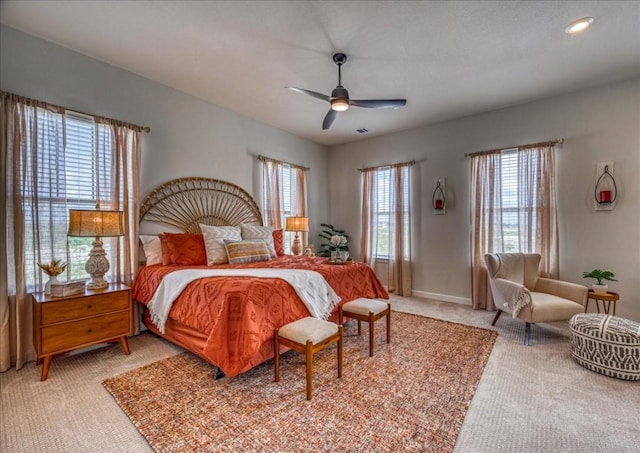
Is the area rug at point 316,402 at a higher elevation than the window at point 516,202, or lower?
lower

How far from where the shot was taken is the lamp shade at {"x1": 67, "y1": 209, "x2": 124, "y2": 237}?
2.48 metres

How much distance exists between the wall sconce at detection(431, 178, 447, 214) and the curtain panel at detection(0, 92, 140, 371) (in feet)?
15.0

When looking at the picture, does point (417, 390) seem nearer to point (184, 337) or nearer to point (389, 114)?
point (184, 337)

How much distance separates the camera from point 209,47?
2.76m

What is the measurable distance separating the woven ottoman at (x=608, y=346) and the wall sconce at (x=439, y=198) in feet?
7.95

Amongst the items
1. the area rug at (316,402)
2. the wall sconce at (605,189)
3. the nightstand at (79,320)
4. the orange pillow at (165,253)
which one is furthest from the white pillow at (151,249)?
the wall sconce at (605,189)

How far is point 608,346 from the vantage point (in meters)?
2.35

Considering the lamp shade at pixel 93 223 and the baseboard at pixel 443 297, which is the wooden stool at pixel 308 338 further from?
the baseboard at pixel 443 297

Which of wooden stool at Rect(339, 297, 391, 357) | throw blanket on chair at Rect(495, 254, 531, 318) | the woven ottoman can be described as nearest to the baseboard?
throw blanket on chair at Rect(495, 254, 531, 318)

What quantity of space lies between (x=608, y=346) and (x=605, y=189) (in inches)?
84.5

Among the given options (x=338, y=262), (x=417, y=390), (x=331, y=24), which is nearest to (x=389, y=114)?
(x=331, y=24)

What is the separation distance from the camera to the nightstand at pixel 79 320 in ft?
7.54

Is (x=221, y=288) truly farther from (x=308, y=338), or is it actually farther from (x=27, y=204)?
(x=27, y=204)

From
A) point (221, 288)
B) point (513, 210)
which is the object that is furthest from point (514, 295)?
point (221, 288)
